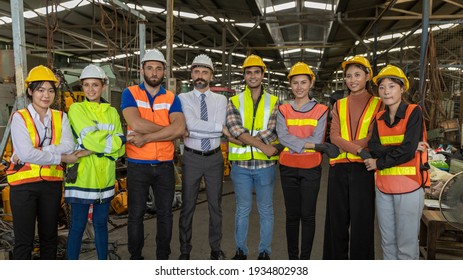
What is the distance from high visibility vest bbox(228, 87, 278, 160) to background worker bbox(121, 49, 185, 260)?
0.57 meters

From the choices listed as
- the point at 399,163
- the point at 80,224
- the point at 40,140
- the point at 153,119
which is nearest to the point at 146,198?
the point at 80,224

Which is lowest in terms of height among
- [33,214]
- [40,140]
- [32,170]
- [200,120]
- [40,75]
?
[33,214]

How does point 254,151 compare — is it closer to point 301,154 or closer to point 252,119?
point 252,119

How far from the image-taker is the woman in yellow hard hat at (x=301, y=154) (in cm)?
331

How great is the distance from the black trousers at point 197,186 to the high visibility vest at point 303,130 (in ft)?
2.21

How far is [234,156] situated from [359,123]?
3.91ft

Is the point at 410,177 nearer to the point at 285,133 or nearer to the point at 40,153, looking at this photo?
the point at 285,133

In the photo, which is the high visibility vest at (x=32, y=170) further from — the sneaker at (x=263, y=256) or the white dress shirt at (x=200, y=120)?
the sneaker at (x=263, y=256)

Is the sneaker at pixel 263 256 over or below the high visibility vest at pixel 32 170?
below

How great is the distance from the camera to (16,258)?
2947mm

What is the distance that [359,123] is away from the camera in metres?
3.09

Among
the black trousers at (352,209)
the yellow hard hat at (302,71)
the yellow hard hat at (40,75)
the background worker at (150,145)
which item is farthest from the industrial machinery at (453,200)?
the yellow hard hat at (40,75)

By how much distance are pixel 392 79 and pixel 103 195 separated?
2590 millimetres

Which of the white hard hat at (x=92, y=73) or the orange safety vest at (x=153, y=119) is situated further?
the orange safety vest at (x=153, y=119)
